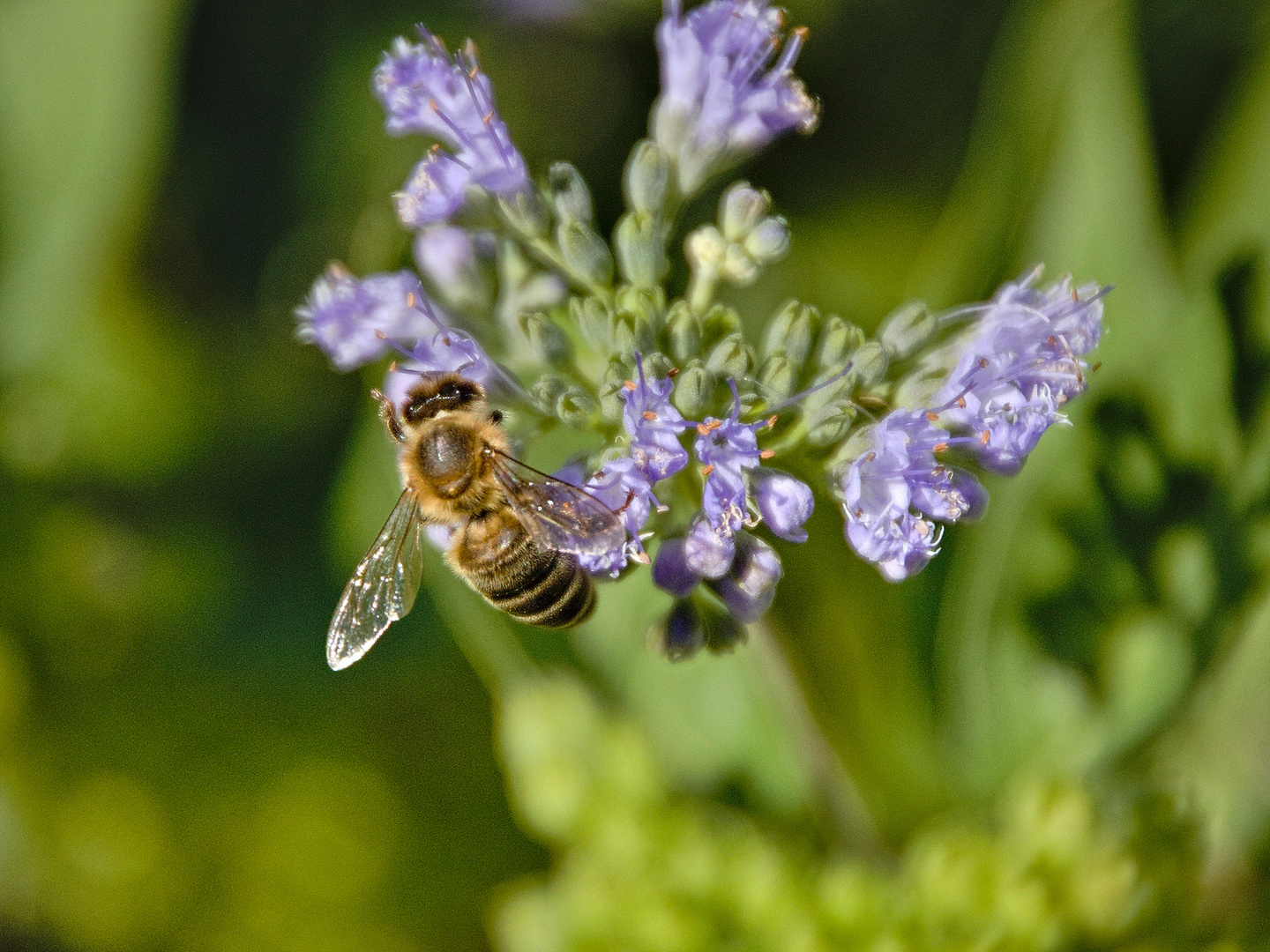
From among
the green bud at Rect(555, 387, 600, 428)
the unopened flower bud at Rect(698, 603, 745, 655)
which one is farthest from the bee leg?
the unopened flower bud at Rect(698, 603, 745, 655)

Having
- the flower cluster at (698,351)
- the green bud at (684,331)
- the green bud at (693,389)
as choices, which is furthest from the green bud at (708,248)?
the green bud at (693,389)

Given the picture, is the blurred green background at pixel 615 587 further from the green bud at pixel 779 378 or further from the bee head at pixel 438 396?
the bee head at pixel 438 396

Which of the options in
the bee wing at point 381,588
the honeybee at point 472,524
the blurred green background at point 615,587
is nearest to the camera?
the honeybee at point 472,524

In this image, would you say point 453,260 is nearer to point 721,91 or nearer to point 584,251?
point 584,251

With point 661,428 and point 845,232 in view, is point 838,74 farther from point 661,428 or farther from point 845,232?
point 661,428

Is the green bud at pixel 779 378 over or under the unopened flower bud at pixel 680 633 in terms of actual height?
over

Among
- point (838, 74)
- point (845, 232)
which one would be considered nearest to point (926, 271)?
point (845, 232)
